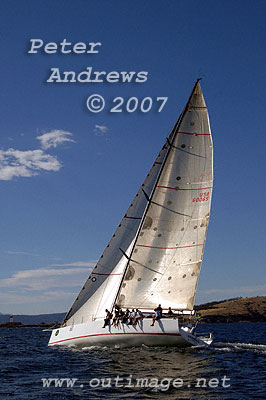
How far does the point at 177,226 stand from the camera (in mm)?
31062

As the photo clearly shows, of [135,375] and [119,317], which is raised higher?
[119,317]

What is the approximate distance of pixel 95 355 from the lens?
2550 centimetres

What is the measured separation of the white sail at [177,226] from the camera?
100 feet

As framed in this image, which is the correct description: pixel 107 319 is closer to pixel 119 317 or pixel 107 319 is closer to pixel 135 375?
pixel 119 317

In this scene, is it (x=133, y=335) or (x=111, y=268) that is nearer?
(x=133, y=335)

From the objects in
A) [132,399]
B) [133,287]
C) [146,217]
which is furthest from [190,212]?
[132,399]

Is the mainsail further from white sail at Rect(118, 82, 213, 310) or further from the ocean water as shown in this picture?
the ocean water

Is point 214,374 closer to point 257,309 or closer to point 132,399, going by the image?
point 132,399

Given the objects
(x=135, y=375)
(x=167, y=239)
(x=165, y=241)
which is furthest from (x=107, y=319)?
(x=135, y=375)

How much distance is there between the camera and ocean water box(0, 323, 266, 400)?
16211 mm

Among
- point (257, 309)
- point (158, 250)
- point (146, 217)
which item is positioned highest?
point (146, 217)

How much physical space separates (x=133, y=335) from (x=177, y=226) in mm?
8609

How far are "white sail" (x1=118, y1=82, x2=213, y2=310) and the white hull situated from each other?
3.20 m

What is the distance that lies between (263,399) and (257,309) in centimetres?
12970
